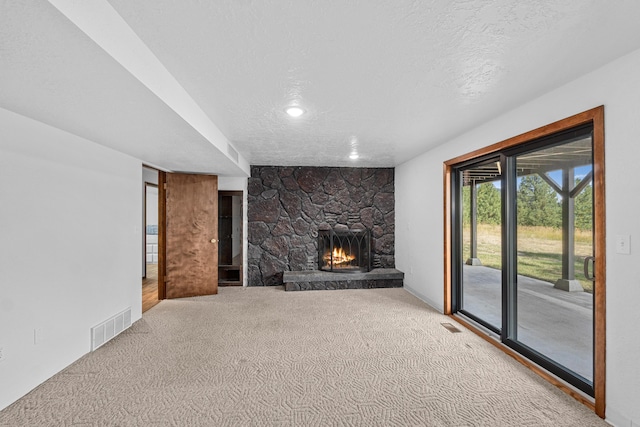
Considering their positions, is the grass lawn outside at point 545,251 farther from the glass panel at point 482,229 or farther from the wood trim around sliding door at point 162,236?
the wood trim around sliding door at point 162,236

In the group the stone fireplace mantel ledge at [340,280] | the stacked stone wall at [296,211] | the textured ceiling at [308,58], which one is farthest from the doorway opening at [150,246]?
the textured ceiling at [308,58]

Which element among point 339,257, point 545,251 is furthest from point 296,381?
point 339,257

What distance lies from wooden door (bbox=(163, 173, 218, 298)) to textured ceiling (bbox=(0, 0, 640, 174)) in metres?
1.97

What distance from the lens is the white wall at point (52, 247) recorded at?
6.99 ft

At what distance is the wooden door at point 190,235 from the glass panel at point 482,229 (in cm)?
378

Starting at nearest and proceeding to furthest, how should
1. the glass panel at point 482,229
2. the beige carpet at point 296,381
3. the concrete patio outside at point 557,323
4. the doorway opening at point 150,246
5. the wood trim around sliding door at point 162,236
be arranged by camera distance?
the beige carpet at point 296,381, the concrete patio outside at point 557,323, the glass panel at point 482,229, the wood trim around sliding door at point 162,236, the doorway opening at point 150,246

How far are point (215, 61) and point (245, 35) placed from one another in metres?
0.35

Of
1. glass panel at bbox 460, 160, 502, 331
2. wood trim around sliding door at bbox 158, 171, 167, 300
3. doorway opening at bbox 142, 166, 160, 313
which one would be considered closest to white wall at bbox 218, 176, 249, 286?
wood trim around sliding door at bbox 158, 171, 167, 300

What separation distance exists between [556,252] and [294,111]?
8.35 ft

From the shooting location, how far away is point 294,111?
2.71 m

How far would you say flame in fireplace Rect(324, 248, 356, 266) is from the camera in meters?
5.70

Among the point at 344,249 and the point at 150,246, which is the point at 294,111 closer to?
the point at 344,249

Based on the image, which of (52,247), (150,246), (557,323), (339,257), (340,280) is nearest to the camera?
(52,247)

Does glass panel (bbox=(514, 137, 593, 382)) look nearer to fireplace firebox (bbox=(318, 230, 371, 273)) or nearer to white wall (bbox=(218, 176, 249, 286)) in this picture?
fireplace firebox (bbox=(318, 230, 371, 273))
